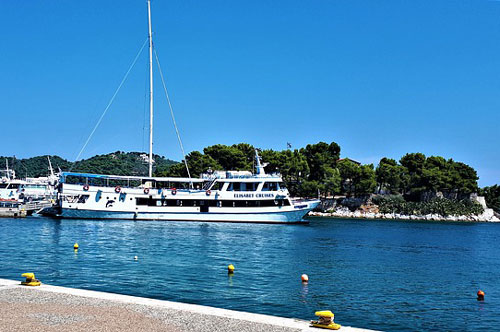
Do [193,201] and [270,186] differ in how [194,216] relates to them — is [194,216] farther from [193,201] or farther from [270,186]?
[270,186]

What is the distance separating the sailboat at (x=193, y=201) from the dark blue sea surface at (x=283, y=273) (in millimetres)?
15562

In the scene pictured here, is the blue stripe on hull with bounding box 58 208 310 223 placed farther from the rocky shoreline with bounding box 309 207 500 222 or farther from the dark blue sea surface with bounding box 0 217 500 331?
the rocky shoreline with bounding box 309 207 500 222

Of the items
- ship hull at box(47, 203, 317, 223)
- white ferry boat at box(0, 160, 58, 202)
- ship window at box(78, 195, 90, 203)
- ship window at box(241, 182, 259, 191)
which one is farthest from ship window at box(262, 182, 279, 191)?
white ferry boat at box(0, 160, 58, 202)

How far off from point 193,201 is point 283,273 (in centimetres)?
3713

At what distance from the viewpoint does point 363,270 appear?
26.3 meters

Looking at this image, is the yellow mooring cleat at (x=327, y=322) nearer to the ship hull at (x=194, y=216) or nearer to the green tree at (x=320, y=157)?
the ship hull at (x=194, y=216)

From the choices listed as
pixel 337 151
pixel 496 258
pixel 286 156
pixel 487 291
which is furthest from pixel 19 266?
pixel 337 151

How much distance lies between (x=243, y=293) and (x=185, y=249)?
14787 mm

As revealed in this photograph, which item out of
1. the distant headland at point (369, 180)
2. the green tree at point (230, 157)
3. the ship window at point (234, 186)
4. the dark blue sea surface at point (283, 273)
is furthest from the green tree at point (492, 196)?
the dark blue sea surface at point (283, 273)

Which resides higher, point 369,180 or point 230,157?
point 230,157

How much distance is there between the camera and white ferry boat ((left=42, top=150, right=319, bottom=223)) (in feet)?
189

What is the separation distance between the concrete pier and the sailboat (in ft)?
151

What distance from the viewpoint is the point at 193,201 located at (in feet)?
197

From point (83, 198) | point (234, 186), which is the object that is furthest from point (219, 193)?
point (83, 198)
